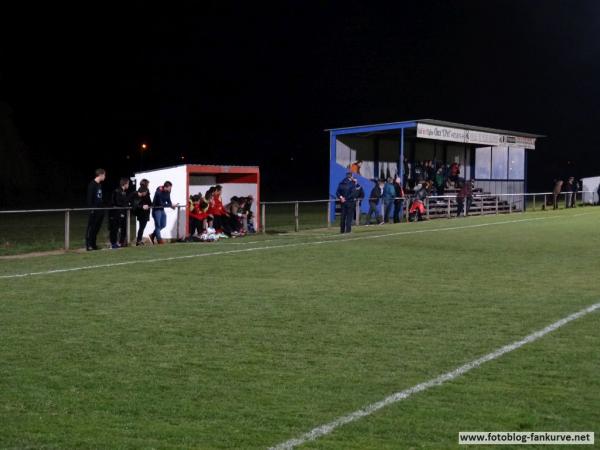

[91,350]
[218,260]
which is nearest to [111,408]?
[91,350]

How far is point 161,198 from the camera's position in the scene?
19859 mm

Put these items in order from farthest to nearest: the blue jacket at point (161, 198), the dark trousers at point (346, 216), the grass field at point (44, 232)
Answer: the dark trousers at point (346, 216), the blue jacket at point (161, 198), the grass field at point (44, 232)

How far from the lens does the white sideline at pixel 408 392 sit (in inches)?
192

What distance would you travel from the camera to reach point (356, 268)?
14.0 meters

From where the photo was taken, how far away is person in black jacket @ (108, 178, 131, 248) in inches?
720

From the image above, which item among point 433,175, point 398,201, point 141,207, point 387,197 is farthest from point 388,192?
point 141,207

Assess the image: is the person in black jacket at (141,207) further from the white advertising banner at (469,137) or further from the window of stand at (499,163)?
the window of stand at (499,163)

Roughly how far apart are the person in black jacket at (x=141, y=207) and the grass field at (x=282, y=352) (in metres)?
4.34

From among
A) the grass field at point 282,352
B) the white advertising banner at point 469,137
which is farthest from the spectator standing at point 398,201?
the grass field at point 282,352

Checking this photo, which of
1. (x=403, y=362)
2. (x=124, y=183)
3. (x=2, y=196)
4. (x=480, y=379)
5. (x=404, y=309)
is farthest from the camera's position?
(x=2, y=196)

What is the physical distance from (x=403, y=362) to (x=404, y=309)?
2.79 m

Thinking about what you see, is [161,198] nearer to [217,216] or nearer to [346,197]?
[217,216]

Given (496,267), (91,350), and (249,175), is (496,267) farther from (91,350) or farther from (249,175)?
(249,175)

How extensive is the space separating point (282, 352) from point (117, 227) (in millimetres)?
11823
